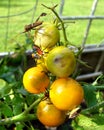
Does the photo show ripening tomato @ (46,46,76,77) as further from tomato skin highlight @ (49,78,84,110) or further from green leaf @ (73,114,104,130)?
green leaf @ (73,114,104,130)

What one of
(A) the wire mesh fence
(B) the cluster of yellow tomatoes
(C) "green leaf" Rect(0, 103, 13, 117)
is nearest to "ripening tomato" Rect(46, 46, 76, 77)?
(B) the cluster of yellow tomatoes

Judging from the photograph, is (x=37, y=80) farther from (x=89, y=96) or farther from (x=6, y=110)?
(x=6, y=110)

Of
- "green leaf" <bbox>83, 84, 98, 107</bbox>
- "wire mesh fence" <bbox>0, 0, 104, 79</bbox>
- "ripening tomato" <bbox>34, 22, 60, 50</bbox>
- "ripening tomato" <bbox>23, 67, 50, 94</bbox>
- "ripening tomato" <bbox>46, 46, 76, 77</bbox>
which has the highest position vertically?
"ripening tomato" <bbox>34, 22, 60, 50</bbox>

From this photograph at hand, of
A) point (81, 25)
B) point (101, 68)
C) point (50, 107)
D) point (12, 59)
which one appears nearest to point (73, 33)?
point (81, 25)

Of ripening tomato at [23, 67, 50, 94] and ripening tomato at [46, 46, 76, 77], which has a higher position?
ripening tomato at [46, 46, 76, 77]

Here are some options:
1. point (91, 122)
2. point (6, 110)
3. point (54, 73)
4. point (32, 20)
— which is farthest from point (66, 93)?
point (32, 20)

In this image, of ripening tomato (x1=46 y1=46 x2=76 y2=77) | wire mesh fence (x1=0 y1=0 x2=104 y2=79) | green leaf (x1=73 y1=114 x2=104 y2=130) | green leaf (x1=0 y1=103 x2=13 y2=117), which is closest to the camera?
ripening tomato (x1=46 y1=46 x2=76 y2=77)

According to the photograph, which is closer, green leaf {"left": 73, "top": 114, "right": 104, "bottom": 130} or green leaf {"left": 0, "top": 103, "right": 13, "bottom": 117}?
green leaf {"left": 73, "top": 114, "right": 104, "bottom": 130}
